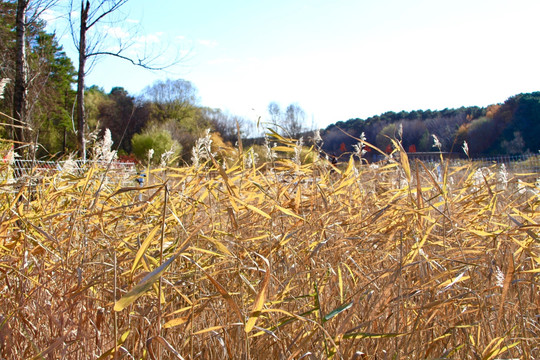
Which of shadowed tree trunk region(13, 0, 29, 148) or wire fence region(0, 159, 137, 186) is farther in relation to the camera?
shadowed tree trunk region(13, 0, 29, 148)

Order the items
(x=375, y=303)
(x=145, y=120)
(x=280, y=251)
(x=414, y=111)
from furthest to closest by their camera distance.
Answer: (x=145, y=120) < (x=414, y=111) < (x=280, y=251) < (x=375, y=303)

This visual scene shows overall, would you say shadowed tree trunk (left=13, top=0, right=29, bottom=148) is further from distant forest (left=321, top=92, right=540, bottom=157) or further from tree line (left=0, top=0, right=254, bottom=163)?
distant forest (left=321, top=92, right=540, bottom=157)

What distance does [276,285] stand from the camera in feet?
5.46

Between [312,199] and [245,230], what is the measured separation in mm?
382

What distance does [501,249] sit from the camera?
86.8 inches

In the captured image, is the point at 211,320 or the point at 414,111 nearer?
the point at 211,320

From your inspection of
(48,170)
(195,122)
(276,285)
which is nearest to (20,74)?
(48,170)

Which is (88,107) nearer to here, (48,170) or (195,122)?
(195,122)

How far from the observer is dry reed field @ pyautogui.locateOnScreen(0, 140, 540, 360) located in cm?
132

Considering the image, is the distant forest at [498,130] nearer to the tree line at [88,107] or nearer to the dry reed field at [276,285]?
the tree line at [88,107]

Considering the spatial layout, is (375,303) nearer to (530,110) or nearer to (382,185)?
(382,185)

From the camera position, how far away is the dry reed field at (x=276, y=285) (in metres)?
1.32

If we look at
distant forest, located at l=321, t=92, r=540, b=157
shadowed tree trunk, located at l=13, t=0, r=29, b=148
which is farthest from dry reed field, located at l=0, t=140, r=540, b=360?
distant forest, located at l=321, t=92, r=540, b=157

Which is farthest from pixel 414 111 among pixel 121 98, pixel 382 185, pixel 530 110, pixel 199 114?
pixel 382 185
